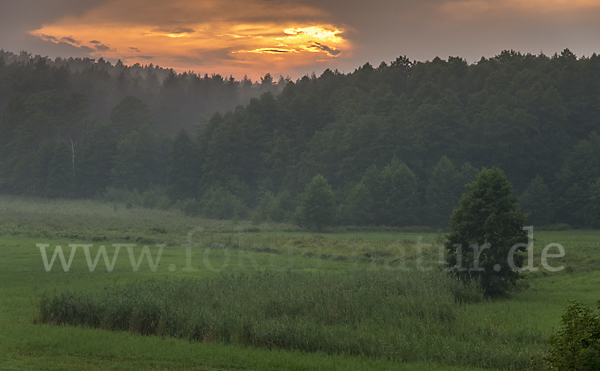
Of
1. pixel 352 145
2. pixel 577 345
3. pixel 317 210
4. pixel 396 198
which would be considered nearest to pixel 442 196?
pixel 396 198

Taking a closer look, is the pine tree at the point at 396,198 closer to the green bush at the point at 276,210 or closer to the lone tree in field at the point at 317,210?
the lone tree in field at the point at 317,210

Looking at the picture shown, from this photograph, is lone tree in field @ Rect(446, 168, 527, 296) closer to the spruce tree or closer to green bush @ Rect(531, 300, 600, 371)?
green bush @ Rect(531, 300, 600, 371)

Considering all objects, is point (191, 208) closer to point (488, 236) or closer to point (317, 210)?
point (317, 210)

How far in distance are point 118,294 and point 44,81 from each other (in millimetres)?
139583

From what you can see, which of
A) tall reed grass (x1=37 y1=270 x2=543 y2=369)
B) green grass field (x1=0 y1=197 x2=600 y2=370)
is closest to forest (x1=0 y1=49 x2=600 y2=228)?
green grass field (x1=0 y1=197 x2=600 y2=370)

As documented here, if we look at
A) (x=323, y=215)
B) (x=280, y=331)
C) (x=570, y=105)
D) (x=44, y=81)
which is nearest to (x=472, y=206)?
(x=280, y=331)

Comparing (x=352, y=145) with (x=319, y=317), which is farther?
(x=352, y=145)

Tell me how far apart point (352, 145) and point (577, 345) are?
96.8m

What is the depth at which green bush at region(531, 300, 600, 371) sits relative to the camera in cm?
960

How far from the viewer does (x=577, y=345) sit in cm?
977

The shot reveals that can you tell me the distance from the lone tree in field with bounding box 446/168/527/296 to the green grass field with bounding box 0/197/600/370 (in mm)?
1500

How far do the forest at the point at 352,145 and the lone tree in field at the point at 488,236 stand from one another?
161 feet

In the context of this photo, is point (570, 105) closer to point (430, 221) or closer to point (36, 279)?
point (430, 221)

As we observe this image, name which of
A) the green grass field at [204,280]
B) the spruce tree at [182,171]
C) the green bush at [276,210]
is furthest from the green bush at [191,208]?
the green grass field at [204,280]
